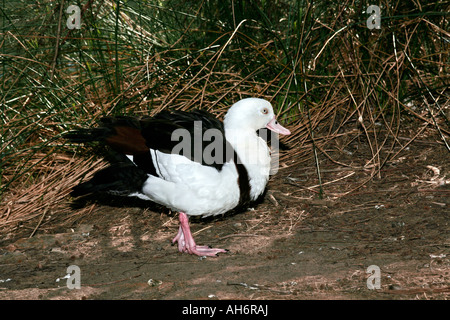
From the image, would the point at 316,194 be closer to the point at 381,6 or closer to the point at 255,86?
the point at 255,86

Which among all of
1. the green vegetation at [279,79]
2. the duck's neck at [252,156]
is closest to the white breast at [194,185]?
the duck's neck at [252,156]

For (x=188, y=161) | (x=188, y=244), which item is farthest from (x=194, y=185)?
(x=188, y=244)

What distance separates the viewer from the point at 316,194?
12.3ft

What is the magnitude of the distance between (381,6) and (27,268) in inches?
122

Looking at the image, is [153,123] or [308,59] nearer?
[153,123]

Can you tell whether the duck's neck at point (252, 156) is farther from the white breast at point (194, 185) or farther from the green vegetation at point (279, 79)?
the green vegetation at point (279, 79)

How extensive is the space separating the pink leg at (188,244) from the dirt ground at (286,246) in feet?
0.20

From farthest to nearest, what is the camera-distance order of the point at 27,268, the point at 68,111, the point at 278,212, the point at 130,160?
the point at 68,111 → the point at 278,212 → the point at 130,160 → the point at 27,268

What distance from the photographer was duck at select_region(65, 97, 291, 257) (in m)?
3.13

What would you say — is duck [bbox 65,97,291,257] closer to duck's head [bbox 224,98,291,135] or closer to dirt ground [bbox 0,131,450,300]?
duck's head [bbox 224,98,291,135]

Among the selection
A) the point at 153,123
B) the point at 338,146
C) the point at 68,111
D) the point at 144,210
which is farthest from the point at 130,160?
the point at 338,146

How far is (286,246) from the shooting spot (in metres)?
3.10

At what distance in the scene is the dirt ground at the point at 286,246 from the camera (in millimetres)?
2604

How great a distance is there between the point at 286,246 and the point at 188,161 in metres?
0.72
